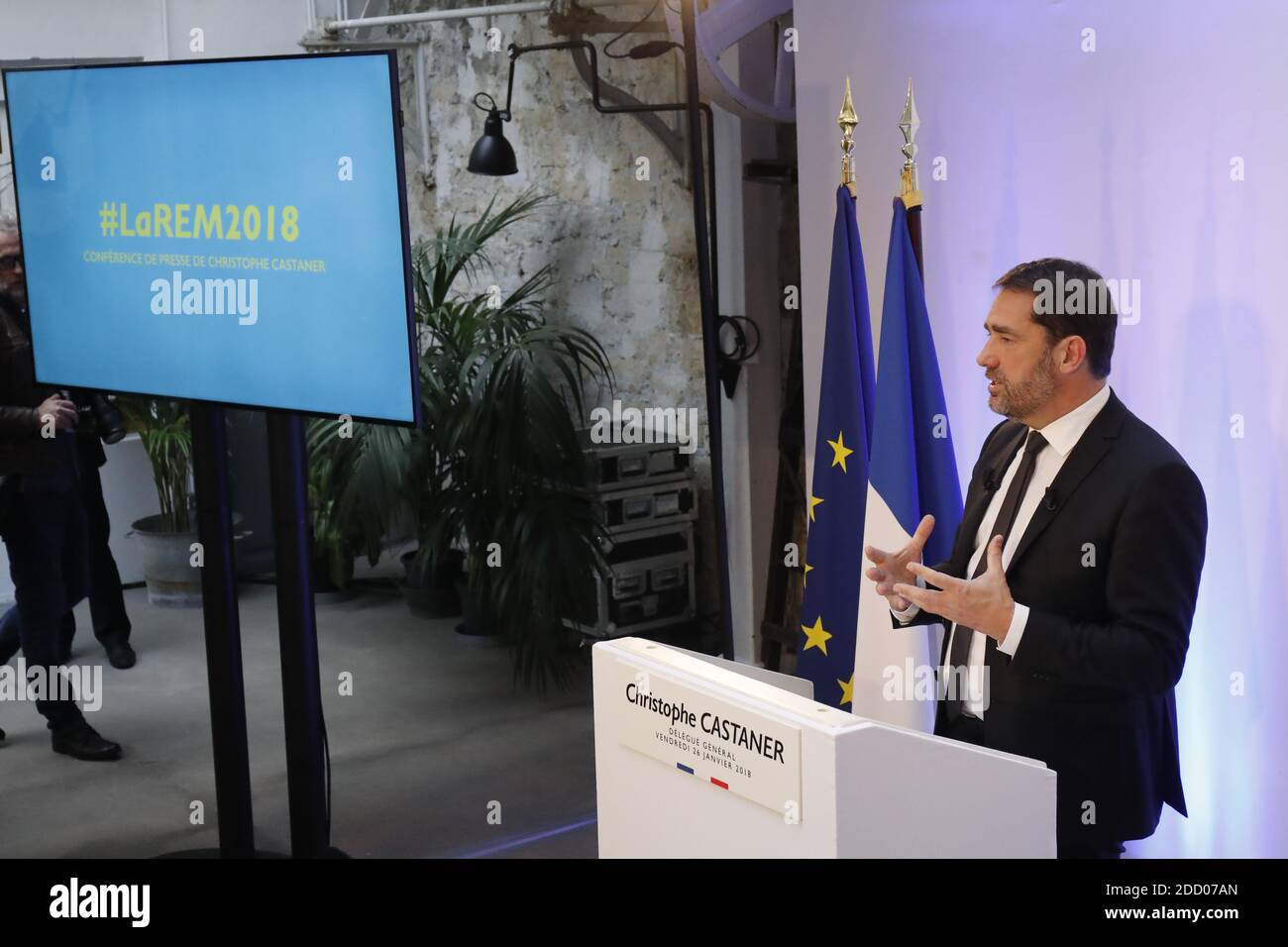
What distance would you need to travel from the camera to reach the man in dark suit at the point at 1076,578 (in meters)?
1.96

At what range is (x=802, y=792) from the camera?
4.81 ft

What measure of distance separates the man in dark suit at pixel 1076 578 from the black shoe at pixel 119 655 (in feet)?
11.8

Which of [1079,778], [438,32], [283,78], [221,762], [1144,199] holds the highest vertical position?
[438,32]

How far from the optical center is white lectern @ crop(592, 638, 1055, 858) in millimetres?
1454

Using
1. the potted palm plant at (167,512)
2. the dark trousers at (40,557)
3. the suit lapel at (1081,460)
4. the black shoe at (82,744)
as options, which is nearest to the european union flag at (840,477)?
the suit lapel at (1081,460)

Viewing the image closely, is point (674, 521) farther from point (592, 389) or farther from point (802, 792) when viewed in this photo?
point (802, 792)

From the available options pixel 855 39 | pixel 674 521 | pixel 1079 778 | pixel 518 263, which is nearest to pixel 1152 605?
pixel 1079 778

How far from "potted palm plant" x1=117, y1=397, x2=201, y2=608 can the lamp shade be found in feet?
5.50

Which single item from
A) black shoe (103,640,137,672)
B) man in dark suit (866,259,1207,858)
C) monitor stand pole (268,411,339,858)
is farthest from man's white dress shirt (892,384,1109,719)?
black shoe (103,640,137,672)

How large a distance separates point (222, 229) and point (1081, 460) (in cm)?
163

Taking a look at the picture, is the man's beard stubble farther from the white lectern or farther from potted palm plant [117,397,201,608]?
potted palm plant [117,397,201,608]

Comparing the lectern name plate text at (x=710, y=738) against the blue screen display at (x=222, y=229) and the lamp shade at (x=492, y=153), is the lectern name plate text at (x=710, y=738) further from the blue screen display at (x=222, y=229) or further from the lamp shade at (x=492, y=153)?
the lamp shade at (x=492, y=153)

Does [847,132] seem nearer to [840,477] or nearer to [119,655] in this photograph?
[840,477]

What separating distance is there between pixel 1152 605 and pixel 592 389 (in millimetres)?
3621
